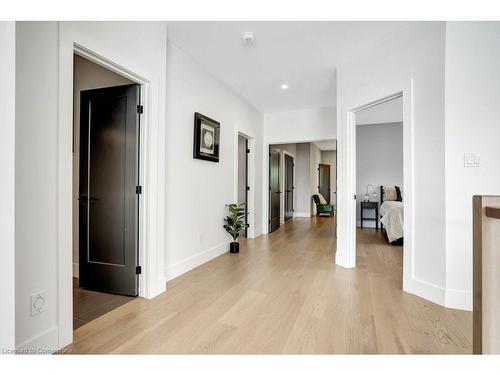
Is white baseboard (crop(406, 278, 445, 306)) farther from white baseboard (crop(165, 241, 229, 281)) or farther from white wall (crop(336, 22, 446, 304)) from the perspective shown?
white baseboard (crop(165, 241, 229, 281))

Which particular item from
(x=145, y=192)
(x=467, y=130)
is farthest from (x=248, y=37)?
A: (x=467, y=130)

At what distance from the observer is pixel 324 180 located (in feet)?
34.3

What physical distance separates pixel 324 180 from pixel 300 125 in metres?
5.46

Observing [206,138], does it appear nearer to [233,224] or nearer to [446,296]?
[233,224]

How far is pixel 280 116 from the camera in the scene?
18.4ft

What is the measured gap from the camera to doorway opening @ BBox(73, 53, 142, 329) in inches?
94.4

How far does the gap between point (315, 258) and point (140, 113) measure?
2893 millimetres

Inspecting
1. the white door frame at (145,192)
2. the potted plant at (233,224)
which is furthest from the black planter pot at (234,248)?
the white door frame at (145,192)

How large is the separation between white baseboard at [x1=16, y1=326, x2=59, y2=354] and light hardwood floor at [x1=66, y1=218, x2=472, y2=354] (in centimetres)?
10

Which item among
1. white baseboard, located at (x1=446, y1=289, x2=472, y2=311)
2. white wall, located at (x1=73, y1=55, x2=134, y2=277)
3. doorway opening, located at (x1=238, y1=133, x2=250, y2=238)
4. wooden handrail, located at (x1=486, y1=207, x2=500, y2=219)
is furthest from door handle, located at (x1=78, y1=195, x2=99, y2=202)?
white baseboard, located at (x1=446, y1=289, x2=472, y2=311)

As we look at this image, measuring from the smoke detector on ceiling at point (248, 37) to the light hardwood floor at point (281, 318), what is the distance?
2540 mm

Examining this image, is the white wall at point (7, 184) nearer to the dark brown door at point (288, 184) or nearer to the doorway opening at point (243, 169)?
the doorway opening at point (243, 169)
